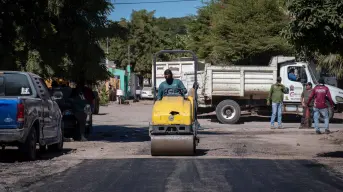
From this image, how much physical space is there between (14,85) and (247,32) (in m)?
25.2

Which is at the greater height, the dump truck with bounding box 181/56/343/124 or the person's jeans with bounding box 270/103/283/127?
the dump truck with bounding box 181/56/343/124

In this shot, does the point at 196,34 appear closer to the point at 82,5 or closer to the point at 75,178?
the point at 82,5

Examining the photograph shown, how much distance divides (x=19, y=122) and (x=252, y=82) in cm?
1669

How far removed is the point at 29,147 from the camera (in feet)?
41.8

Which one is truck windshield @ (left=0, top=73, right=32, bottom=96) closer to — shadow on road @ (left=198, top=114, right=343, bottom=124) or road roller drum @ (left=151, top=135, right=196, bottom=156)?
road roller drum @ (left=151, top=135, right=196, bottom=156)

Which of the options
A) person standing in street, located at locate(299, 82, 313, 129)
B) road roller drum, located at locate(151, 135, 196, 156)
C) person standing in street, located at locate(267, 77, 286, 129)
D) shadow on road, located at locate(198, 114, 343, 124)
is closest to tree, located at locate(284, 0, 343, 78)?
road roller drum, located at locate(151, 135, 196, 156)

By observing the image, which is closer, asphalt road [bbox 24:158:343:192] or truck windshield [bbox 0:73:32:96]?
asphalt road [bbox 24:158:343:192]

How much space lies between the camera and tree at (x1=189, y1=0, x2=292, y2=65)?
36.6 metres

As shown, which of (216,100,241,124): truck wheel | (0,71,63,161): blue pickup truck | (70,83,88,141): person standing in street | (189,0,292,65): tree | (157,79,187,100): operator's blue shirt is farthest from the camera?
(189,0,292,65): tree

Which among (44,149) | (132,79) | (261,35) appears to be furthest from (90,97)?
(132,79)

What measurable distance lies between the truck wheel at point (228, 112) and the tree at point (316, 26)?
14.0 m

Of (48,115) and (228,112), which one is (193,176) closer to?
(48,115)

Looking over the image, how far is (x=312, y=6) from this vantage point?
488 inches

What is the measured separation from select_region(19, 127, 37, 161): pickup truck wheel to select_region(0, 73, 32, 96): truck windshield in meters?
0.91
